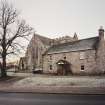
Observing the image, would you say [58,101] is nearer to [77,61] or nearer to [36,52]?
[77,61]

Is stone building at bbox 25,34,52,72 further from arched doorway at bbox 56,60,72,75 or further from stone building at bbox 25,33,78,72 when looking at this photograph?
arched doorway at bbox 56,60,72,75

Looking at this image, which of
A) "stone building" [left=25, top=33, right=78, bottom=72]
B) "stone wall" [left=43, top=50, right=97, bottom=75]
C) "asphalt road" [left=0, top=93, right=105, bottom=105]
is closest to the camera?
"asphalt road" [left=0, top=93, right=105, bottom=105]

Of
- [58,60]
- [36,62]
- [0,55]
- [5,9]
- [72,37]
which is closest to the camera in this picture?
[0,55]

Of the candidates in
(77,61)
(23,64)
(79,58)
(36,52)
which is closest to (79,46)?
(79,58)

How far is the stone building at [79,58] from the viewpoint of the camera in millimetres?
38719

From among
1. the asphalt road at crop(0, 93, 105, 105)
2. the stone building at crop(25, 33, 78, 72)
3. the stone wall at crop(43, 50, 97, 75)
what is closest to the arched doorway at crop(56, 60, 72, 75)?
the stone wall at crop(43, 50, 97, 75)

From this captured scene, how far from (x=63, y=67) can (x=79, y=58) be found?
5311mm

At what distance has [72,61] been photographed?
42625 millimetres

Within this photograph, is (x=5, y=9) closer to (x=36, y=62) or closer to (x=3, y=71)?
(x=3, y=71)

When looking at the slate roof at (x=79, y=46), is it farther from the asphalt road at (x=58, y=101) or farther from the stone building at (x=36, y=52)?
the asphalt road at (x=58, y=101)

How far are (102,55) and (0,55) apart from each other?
23425 millimetres

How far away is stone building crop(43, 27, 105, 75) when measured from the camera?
3872 centimetres

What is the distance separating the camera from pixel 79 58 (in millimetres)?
41188

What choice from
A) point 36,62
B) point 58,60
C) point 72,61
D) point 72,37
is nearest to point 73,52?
point 72,61
